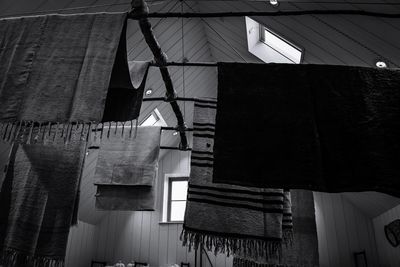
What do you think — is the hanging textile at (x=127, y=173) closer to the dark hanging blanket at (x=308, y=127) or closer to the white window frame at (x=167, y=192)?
the dark hanging blanket at (x=308, y=127)

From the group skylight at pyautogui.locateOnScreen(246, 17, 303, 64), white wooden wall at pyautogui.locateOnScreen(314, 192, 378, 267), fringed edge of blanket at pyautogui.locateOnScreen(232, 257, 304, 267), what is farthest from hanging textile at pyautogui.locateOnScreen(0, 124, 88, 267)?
white wooden wall at pyautogui.locateOnScreen(314, 192, 378, 267)

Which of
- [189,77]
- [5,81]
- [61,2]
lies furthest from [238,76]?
[189,77]

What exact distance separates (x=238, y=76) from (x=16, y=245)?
1.80m

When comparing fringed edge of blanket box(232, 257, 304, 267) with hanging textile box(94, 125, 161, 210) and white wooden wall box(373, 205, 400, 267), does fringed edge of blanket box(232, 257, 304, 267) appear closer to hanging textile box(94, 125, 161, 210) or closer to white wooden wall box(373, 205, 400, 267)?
hanging textile box(94, 125, 161, 210)

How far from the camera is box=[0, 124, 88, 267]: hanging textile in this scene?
7.68ft

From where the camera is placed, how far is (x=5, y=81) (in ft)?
6.37

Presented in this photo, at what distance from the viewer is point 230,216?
2285mm

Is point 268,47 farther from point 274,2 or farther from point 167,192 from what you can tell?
point 167,192

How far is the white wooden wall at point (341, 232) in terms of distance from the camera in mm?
6672

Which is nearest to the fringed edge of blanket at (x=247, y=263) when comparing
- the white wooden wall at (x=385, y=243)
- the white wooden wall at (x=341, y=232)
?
the white wooden wall at (x=385, y=243)

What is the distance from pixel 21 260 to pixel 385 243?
20.0 ft

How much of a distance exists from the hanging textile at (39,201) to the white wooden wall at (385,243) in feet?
17.3

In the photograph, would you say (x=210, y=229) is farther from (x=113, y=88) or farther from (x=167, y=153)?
(x=167, y=153)

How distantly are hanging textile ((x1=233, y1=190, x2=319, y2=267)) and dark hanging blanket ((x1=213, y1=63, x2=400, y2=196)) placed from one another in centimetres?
161
